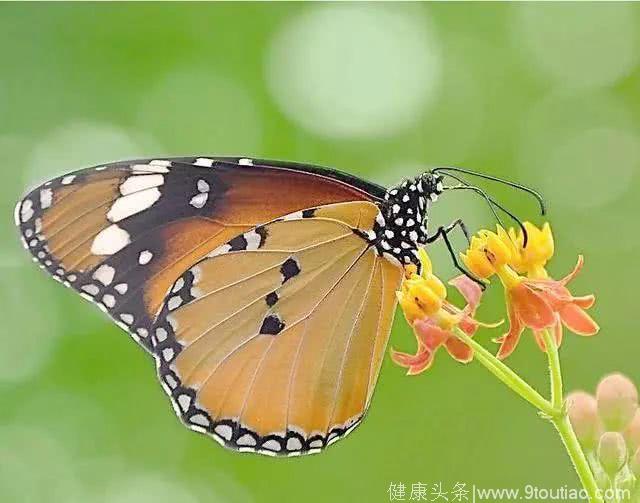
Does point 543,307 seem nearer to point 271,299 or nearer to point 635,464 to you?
point 635,464

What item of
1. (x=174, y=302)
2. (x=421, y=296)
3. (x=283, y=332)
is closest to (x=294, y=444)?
(x=283, y=332)

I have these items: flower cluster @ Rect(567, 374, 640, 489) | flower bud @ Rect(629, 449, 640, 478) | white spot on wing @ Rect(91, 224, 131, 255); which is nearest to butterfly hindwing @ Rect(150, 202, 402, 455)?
white spot on wing @ Rect(91, 224, 131, 255)

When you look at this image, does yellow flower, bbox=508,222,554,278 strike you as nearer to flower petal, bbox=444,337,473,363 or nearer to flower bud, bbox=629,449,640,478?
flower petal, bbox=444,337,473,363

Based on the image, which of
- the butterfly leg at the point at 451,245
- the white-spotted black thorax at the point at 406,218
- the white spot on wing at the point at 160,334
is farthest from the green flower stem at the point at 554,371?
the white spot on wing at the point at 160,334

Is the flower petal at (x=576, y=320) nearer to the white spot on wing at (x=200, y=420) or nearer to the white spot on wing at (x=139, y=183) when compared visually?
the white spot on wing at (x=200, y=420)

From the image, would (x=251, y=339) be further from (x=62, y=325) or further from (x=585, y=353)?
(x=62, y=325)

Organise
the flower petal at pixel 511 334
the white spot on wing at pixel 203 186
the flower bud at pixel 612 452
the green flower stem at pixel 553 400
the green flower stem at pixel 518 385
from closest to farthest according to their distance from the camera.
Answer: the green flower stem at pixel 553 400 → the green flower stem at pixel 518 385 → the flower bud at pixel 612 452 → the flower petal at pixel 511 334 → the white spot on wing at pixel 203 186
